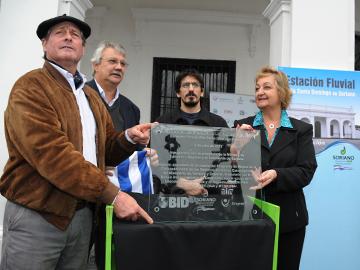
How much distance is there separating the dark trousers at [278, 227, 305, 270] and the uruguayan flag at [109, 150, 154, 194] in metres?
0.96

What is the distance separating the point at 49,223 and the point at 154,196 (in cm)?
51

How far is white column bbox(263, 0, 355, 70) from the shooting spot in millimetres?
3711

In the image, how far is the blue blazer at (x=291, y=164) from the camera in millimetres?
2131

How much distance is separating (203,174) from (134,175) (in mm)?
1042

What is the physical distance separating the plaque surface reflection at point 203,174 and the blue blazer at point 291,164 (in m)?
0.47

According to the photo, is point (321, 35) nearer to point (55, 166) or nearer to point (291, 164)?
point (291, 164)

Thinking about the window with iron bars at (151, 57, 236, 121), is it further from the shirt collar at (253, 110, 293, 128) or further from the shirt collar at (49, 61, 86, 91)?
the shirt collar at (49, 61, 86, 91)

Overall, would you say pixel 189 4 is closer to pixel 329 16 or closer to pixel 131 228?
pixel 329 16

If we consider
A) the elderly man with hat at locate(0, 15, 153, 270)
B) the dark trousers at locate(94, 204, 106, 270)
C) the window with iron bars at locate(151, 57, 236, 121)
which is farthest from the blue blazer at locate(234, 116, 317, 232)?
the window with iron bars at locate(151, 57, 236, 121)

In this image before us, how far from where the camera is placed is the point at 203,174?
1604 millimetres

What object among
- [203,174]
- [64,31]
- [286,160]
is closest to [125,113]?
[64,31]

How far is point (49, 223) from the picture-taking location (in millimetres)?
1612

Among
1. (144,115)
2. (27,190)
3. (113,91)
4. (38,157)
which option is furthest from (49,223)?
(144,115)

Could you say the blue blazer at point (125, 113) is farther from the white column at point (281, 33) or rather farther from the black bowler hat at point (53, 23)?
the white column at point (281, 33)
